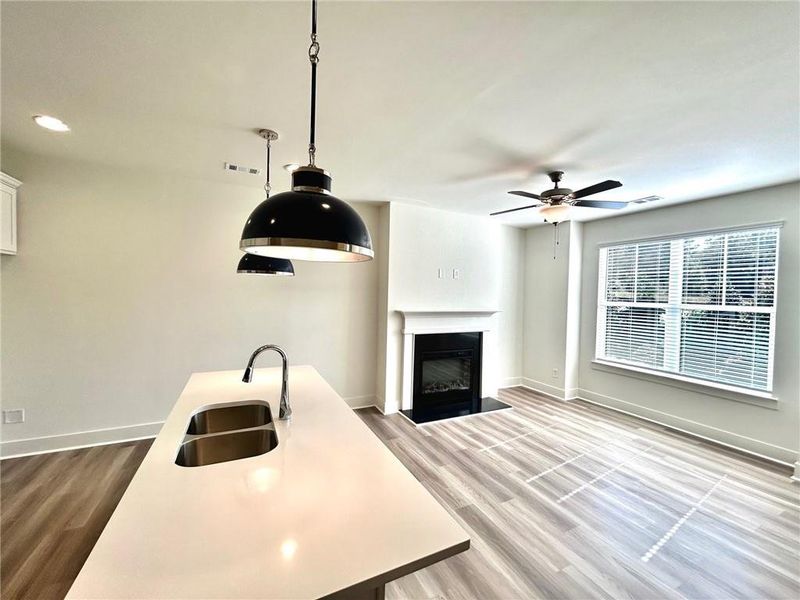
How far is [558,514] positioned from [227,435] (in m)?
2.17

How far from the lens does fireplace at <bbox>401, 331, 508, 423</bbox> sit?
4156 millimetres

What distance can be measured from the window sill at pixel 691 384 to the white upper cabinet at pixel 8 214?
20.5ft

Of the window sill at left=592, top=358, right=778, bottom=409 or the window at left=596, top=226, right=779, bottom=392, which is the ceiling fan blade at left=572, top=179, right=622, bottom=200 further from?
the window sill at left=592, top=358, right=778, bottom=409

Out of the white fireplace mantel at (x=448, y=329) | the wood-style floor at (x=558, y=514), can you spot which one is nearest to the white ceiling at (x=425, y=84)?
the white fireplace mantel at (x=448, y=329)

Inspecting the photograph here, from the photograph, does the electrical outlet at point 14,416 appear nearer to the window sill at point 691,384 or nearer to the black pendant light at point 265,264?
the black pendant light at point 265,264

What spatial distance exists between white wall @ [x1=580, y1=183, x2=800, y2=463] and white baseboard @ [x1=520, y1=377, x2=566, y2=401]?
425mm

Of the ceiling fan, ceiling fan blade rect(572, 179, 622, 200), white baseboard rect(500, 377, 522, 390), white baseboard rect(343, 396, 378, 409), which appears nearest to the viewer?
ceiling fan blade rect(572, 179, 622, 200)

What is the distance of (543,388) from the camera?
196 inches

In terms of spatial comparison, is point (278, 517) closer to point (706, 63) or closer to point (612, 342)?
point (706, 63)

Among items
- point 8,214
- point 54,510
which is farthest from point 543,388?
point 8,214

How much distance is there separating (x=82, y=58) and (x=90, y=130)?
3.16 ft

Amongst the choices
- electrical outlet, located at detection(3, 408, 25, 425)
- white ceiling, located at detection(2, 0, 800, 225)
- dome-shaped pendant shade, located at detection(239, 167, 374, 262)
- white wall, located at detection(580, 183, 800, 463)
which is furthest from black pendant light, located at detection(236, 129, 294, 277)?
white wall, located at detection(580, 183, 800, 463)

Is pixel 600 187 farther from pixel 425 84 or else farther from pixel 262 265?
pixel 262 265

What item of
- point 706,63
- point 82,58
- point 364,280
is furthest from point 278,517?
point 364,280
